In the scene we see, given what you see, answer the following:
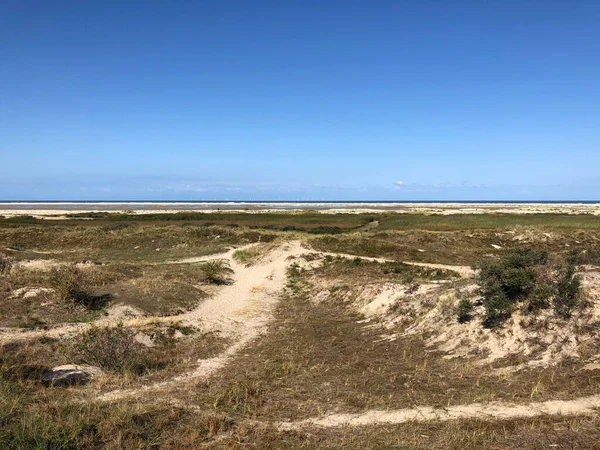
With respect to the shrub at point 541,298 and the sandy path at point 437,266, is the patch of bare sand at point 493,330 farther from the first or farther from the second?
the sandy path at point 437,266

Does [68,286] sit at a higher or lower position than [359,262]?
higher

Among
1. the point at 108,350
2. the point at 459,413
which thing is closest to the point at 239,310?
the point at 108,350

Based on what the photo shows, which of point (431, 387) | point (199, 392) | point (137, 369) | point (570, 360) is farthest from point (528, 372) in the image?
point (137, 369)

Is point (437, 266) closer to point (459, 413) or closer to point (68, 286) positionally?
point (459, 413)

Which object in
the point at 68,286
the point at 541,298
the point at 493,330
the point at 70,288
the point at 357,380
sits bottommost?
the point at 357,380

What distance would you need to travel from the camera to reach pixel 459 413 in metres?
9.35

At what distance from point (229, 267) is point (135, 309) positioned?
16603mm

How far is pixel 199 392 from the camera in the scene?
1103 centimetres

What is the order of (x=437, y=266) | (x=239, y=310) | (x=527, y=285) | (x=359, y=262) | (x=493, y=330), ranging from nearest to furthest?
(x=493, y=330) < (x=527, y=285) < (x=239, y=310) < (x=437, y=266) < (x=359, y=262)

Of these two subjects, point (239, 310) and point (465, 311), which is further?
point (239, 310)

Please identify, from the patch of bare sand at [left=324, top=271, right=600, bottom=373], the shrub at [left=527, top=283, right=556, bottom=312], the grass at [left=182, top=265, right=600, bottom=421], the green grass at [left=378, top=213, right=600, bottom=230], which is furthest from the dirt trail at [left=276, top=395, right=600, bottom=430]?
the green grass at [left=378, top=213, right=600, bottom=230]

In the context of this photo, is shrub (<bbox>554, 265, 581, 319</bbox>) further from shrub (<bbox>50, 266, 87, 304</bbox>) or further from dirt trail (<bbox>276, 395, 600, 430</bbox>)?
shrub (<bbox>50, 266, 87, 304</bbox>)

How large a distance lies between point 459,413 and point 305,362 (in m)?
5.78

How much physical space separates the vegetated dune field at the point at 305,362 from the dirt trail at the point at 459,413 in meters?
0.05
